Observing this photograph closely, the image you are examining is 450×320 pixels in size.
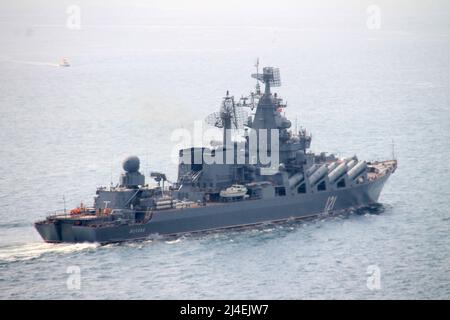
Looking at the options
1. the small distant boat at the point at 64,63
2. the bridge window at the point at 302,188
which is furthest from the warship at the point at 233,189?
the small distant boat at the point at 64,63

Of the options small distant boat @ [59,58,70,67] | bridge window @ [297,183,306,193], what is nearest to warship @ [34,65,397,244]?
bridge window @ [297,183,306,193]

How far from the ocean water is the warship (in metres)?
1.32

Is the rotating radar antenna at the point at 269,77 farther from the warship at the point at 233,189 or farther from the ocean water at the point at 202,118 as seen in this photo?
the ocean water at the point at 202,118

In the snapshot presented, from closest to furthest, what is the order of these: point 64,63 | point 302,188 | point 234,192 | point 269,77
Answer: point 234,192, point 302,188, point 269,77, point 64,63

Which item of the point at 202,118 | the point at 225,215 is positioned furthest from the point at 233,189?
the point at 202,118

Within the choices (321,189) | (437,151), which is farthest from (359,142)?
(321,189)

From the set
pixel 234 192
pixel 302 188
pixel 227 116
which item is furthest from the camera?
pixel 302 188

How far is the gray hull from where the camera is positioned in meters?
68.2

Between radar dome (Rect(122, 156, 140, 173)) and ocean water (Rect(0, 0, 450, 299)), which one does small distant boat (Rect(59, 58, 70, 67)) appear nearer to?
ocean water (Rect(0, 0, 450, 299))

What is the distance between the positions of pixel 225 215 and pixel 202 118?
29664 millimetres

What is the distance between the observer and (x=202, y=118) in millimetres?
101375

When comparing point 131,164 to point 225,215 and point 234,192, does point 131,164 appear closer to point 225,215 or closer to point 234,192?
point 225,215

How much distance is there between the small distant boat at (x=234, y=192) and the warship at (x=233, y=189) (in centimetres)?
7

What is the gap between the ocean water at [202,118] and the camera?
6184 centimetres
